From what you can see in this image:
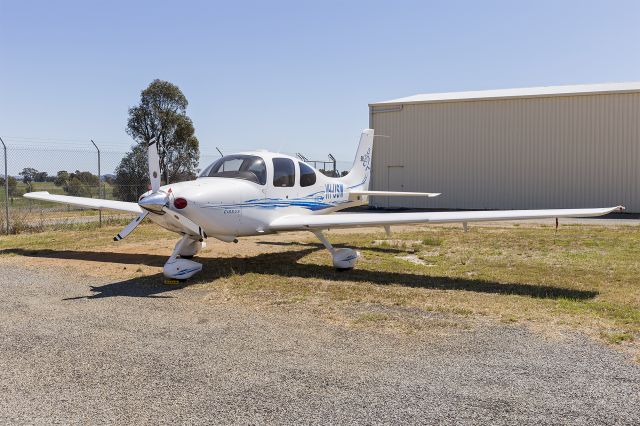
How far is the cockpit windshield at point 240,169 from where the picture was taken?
993 centimetres

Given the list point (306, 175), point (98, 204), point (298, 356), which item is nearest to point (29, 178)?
point (98, 204)

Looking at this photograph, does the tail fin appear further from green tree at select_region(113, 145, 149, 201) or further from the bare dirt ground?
green tree at select_region(113, 145, 149, 201)

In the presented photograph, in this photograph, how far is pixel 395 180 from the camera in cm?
2766

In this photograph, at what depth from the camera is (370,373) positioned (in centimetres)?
455

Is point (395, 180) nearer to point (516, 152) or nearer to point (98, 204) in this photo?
point (516, 152)

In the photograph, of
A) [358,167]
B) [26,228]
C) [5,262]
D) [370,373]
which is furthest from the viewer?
[26,228]

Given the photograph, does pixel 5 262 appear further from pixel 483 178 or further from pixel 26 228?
pixel 483 178

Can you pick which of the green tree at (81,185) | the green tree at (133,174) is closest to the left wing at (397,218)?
the green tree at (81,185)

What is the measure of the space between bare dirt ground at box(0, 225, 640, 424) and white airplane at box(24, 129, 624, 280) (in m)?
0.97

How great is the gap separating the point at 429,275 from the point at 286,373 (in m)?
5.08

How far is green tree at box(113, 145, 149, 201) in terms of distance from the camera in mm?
25612

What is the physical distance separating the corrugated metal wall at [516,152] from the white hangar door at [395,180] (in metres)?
0.07

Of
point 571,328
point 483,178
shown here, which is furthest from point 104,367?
point 483,178

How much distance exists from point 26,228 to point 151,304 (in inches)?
465
